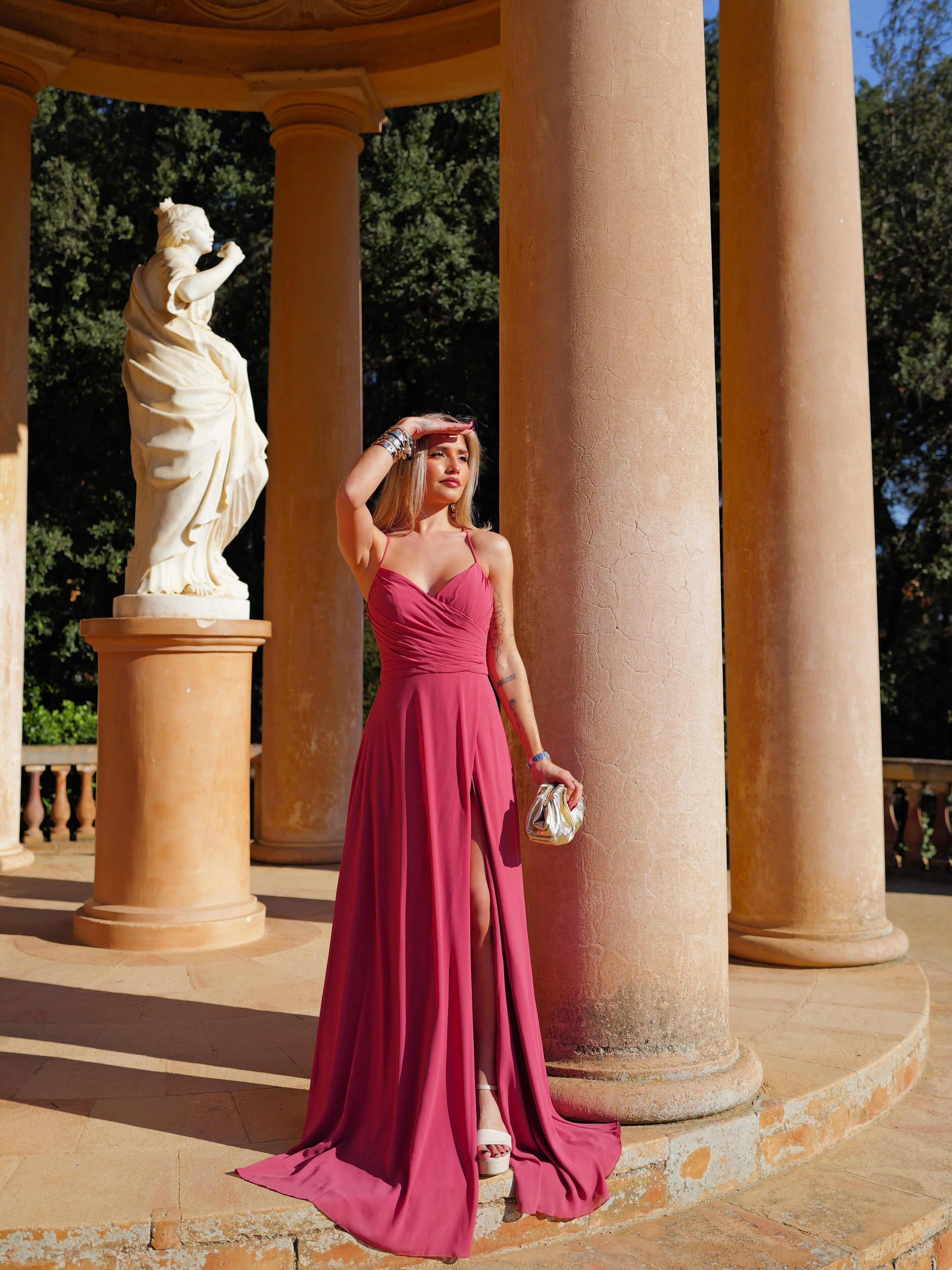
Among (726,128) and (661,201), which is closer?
(661,201)

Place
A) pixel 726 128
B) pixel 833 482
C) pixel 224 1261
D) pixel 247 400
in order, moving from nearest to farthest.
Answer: pixel 224 1261 < pixel 833 482 < pixel 726 128 < pixel 247 400

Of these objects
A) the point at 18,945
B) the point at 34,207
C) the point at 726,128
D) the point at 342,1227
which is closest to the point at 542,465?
the point at 342,1227

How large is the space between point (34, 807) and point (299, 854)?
6.79 metres

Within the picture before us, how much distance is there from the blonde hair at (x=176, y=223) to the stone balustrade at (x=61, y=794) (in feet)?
38.8

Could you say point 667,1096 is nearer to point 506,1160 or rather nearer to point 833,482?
point 506,1160

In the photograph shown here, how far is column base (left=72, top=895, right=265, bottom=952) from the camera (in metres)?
15.3

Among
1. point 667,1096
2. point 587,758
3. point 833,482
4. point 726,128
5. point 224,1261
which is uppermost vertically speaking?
point 726,128

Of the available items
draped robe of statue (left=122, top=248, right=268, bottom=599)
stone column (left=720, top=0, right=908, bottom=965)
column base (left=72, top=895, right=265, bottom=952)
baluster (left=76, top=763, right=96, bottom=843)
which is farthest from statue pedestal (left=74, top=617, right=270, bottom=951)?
baluster (left=76, top=763, right=96, bottom=843)

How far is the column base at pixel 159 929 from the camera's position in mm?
15281

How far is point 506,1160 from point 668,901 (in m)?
2.19

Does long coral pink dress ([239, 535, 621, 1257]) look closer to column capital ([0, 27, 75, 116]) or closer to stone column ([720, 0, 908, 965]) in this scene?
stone column ([720, 0, 908, 965])

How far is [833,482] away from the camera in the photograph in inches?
560

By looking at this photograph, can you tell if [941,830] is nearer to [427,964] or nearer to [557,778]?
[557,778]

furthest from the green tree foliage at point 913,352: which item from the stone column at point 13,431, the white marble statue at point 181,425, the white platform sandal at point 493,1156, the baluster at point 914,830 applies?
the white platform sandal at point 493,1156
